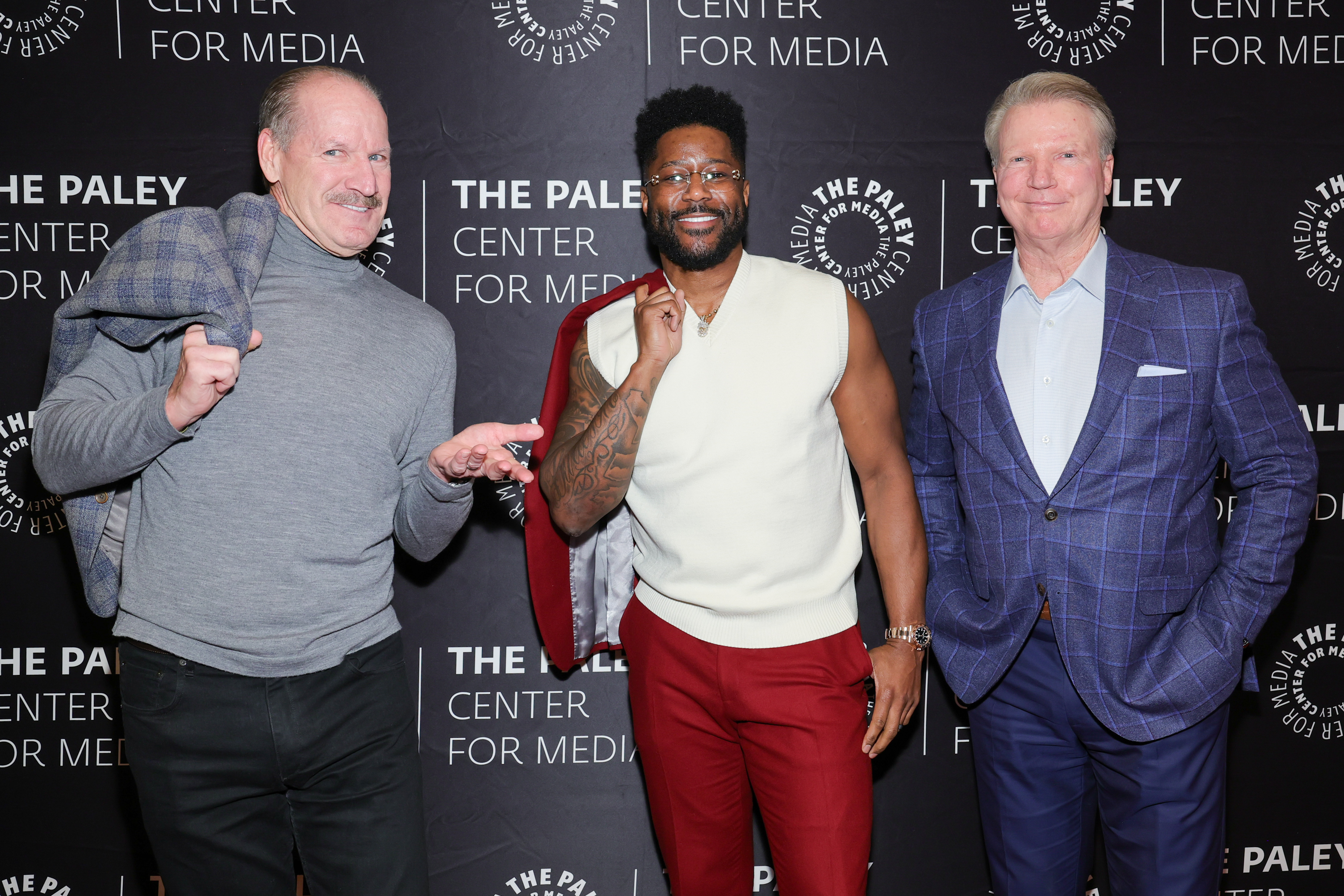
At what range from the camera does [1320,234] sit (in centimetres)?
238

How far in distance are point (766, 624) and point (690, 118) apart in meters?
1.01

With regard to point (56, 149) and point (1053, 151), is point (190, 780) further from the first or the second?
point (1053, 151)

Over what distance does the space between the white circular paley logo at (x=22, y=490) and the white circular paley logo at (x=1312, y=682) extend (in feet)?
9.99

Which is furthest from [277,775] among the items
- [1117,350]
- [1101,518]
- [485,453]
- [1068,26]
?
[1068,26]

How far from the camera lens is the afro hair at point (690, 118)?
1927 millimetres

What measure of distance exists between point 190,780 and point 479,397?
42.7 inches

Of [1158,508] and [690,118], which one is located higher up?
[690,118]

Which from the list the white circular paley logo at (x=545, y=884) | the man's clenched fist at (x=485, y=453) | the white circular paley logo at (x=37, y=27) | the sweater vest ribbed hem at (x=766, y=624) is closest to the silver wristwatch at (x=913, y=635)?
the sweater vest ribbed hem at (x=766, y=624)

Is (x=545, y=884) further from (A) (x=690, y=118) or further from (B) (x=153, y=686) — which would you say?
(A) (x=690, y=118)

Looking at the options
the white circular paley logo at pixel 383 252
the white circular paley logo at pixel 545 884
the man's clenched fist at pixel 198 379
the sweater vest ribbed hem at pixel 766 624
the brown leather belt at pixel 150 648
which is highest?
the white circular paley logo at pixel 383 252

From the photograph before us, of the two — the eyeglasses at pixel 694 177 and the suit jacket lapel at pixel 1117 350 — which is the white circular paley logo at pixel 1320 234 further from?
the eyeglasses at pixel 694 177

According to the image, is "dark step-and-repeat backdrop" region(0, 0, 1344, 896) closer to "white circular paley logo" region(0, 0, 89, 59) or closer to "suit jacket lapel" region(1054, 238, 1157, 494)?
"white circular paley logo" region(0, 0, 89, 59)

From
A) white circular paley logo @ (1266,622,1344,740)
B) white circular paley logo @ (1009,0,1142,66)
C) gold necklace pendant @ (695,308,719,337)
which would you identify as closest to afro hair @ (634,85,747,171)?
gold necklace pendant @ (695,308,719,337)

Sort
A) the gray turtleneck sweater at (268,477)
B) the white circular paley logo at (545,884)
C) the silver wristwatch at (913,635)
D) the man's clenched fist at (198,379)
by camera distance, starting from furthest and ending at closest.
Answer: the white circular paley logo at (545,884)
the silver wristwatch at (913,635)
the gray turtleneck sweater at (268,477)
the man's clenched fist at (198,379)
